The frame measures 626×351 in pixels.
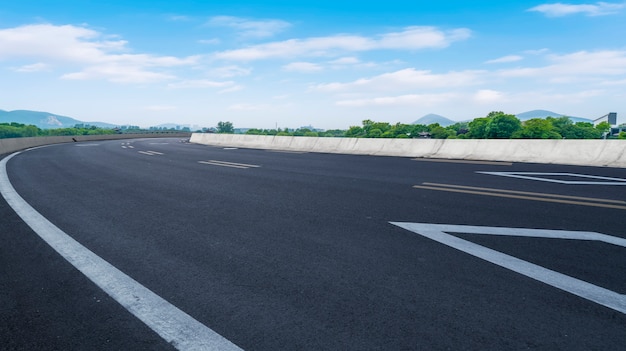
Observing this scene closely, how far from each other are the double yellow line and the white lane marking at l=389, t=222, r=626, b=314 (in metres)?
2.00

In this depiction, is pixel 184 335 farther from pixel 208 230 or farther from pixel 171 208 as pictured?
pixel 171 208

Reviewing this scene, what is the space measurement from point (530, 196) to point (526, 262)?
367 cm

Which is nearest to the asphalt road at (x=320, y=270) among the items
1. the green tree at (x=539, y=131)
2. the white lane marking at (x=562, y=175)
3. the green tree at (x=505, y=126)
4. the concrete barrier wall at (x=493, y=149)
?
the white lane marking at (x=562, y=175)

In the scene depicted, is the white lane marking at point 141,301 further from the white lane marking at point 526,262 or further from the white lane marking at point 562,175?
the white lane marking at point 562,175

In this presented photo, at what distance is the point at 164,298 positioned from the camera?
9.32 feet

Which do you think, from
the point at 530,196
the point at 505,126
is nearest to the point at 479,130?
the point at 505,126

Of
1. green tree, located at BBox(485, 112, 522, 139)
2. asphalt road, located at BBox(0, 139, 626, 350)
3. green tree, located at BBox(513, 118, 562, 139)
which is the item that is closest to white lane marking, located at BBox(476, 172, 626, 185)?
asphalt road, located at BBox(0, 139, 626, 350)

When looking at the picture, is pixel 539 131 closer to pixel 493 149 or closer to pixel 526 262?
pixel 493 149

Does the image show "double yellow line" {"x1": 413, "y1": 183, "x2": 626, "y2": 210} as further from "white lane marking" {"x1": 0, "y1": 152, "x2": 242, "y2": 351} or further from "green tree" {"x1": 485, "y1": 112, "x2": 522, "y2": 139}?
"green tree" {"x1": 485, "y1": 112, "x2": 522, "y2": 139}

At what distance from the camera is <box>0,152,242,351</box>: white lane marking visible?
2.28m

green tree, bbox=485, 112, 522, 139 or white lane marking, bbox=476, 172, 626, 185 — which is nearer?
white lane marking, bbox=476, 172, 626, 185

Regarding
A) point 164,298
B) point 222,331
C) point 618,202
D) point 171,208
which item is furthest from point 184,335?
point 618,202

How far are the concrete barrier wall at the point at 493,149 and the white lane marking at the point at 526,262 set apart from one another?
8883mm

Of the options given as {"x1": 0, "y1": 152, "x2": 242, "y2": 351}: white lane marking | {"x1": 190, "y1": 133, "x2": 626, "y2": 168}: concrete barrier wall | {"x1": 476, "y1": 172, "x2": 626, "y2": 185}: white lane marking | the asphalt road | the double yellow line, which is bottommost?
{"x1": 0, "y1": 152, "x2": 242, "y2": 351}: white lane marking
